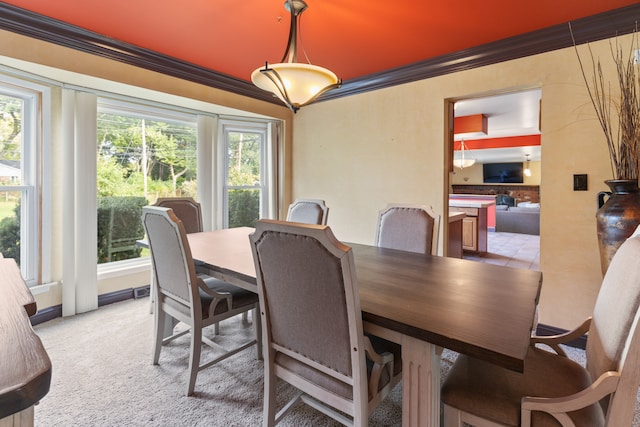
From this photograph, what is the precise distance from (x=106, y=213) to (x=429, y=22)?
3.28 metres

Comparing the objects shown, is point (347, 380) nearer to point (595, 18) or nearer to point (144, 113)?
point (595, 18)

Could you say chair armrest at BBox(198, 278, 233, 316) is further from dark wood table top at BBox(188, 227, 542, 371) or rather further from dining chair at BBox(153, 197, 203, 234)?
dining chair at BBox(153, 197, 203, 234)

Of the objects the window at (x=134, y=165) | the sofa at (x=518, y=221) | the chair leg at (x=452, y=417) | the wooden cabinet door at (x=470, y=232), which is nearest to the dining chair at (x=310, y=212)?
the window at (x=134, y=165)

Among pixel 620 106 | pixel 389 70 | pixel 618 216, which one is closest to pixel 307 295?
pixel 618 216

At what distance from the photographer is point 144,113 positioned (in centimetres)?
330

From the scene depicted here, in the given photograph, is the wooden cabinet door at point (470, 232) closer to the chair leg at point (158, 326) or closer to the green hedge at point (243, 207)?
the green hedge at point (243, 207)

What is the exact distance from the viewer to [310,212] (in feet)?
9.41

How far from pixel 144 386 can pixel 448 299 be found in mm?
1746

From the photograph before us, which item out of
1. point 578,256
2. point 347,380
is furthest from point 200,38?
point 578,256

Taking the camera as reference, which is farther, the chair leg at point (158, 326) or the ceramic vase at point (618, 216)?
the chair leg at point (158, 326)

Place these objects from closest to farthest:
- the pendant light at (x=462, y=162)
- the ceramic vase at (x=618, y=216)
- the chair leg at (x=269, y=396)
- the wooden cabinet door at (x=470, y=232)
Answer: the chair leg at (x=269, y=396)
the ceramic vase at (x=618, y=216)
the wooden cabinet door at (x=470, y=232)
the pendant light at (x=462, y=162)

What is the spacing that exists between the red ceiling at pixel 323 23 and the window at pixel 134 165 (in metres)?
0.85

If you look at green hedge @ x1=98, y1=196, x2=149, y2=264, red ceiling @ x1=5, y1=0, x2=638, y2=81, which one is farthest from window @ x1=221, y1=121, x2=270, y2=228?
red ceiling @ x1=5, y1=0, x2=638, y2=81

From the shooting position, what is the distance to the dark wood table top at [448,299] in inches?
35.7
